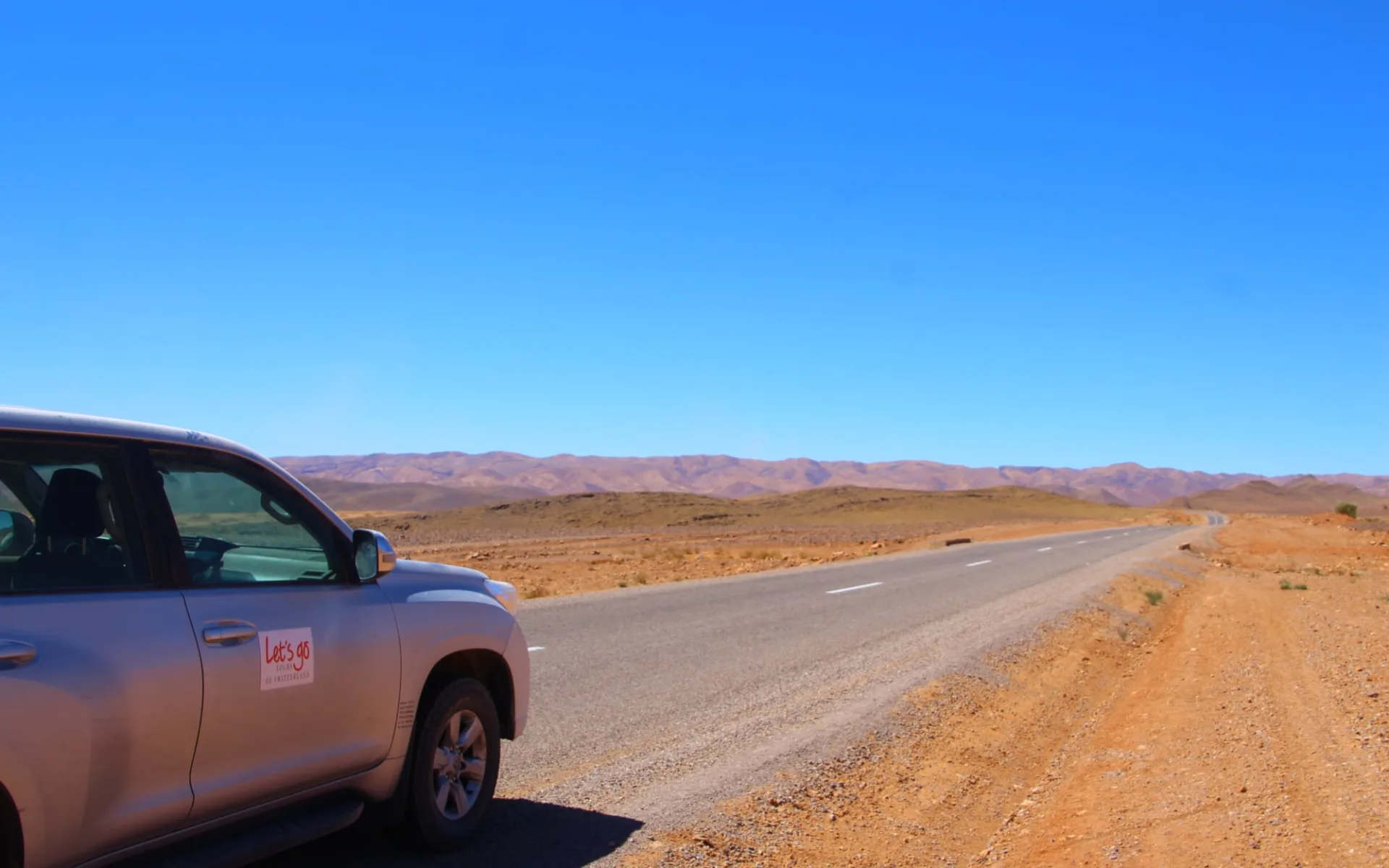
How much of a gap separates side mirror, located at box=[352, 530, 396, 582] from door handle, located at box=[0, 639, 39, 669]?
1.62 metres

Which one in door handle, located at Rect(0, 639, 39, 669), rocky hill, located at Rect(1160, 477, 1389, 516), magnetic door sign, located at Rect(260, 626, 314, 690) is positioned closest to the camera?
door handle, located at Rect(0, 639, 39, 669)

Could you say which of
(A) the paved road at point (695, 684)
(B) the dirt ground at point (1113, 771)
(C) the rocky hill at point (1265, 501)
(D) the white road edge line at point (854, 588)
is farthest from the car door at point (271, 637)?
(C) the rocky hill at point (1265, 501)

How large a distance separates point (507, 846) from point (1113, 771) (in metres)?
4.52

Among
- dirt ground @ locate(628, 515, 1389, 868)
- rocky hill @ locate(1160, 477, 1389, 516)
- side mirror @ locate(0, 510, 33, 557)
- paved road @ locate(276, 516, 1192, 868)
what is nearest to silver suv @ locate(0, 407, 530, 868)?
side mirror @ locate(0, 510, 33, 557)

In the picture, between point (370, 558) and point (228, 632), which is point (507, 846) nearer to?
point (370, 558)

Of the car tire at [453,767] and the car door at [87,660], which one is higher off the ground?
the car door at [87,660]

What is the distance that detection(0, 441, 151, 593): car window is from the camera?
158 inches

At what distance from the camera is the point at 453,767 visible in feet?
18.2

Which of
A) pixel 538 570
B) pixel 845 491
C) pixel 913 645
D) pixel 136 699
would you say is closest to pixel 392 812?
pixel 136 699

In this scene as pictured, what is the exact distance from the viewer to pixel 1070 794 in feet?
24.2

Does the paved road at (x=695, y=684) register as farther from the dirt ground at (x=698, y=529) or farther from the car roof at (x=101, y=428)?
the dirt ground at (x=698, y=529)

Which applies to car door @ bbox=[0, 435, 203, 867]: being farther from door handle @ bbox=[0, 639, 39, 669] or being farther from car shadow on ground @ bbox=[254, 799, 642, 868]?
car shadow on ground @ bbox=[254, 799, 642, 868]

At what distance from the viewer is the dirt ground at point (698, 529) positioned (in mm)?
31641

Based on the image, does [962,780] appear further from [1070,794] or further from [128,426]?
[128,426]
